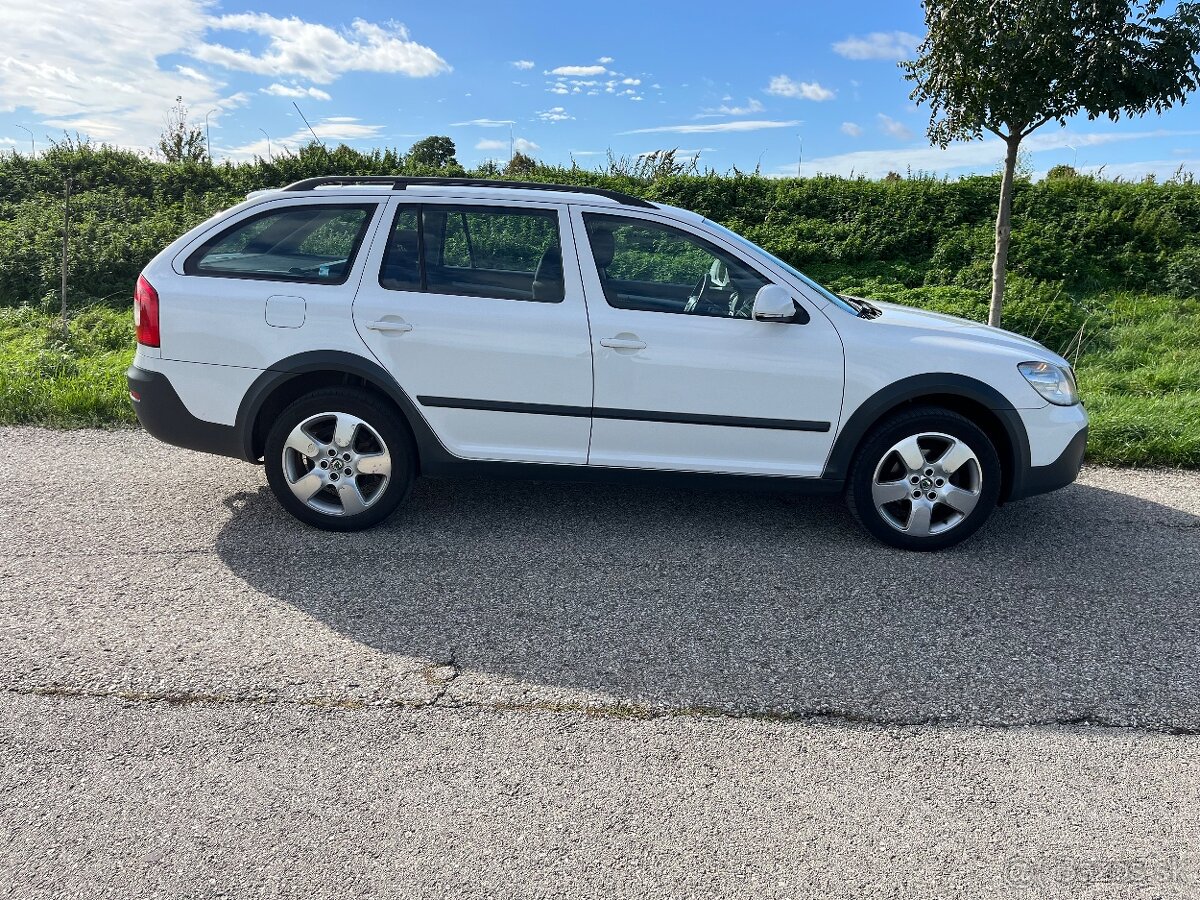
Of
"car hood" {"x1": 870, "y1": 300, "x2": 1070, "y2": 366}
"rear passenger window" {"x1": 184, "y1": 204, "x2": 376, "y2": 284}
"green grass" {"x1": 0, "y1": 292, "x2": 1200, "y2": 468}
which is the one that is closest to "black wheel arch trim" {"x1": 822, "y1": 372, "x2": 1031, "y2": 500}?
"car hood" {"x1": 870, "y1": 300, "x2": 1070, "y2": 366}

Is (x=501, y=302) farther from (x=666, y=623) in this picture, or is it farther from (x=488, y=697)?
(x=488, y=697)

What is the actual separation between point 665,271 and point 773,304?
2.05 feet

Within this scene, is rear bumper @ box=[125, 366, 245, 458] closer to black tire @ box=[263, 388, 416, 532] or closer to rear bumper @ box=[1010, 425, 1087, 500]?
black tire @ box=[263, 388, 416, 532]

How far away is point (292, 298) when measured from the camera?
4875mm

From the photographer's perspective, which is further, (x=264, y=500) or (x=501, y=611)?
(x=264, y=500)

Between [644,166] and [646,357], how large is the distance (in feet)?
39.6

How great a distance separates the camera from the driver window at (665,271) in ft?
16.0

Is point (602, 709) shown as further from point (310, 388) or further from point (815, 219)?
point (815, 219)

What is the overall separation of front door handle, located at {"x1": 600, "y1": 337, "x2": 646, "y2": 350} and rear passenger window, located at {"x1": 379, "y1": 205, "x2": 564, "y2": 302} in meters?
0.33

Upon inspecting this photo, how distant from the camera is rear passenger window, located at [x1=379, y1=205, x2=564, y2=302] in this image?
492 centimetres

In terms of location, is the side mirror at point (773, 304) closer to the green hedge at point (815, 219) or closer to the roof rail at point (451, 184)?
the roof rail at point (451, 184)

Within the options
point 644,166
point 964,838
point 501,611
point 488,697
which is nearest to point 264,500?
point 501,611

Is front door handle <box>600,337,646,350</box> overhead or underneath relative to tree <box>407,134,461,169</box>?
underneath

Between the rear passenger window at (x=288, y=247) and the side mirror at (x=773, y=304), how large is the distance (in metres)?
2.04
